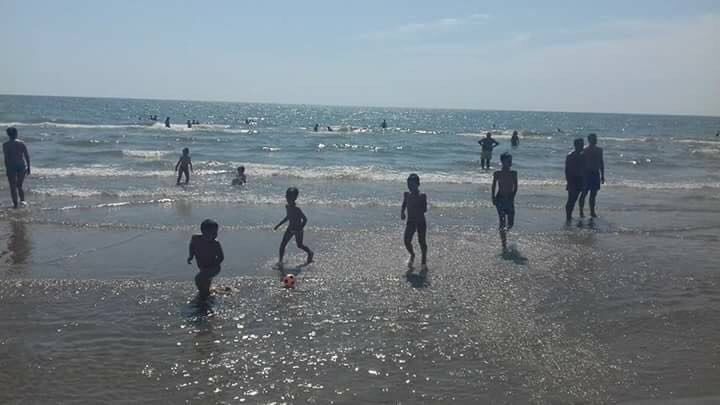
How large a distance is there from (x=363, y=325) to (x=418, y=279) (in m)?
2.05

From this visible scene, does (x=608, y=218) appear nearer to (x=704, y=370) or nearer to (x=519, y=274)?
(x=519, y=274)

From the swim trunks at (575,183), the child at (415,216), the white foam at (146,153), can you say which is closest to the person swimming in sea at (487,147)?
the swim trunks at (575,183)

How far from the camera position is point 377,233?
11.5 m

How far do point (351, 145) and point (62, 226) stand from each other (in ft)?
99.7

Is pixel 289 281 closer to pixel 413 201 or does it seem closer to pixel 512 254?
pixel 413 201

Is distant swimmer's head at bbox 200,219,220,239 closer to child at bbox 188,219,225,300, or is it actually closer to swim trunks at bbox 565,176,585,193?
child at bbox 188,219,225,300

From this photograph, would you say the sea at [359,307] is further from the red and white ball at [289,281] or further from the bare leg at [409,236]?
the bare leg at [409,236]

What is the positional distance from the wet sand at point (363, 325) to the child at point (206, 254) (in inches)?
11.8

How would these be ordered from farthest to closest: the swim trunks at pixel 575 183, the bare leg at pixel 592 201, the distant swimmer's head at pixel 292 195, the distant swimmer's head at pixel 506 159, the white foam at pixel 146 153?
the white foam at pixel 146 153 → the bare leg at pixel 592 201 → the swim trunks at pixel 575 183 → the distant swimmer's head at pixel 506 159 → the distant swimmer's head at pixel 292 195

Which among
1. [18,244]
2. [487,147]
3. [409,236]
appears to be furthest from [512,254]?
[487,147]

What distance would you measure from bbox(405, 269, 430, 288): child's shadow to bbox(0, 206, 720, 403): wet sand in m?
0.06

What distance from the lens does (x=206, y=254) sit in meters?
7.29

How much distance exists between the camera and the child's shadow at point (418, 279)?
782cm

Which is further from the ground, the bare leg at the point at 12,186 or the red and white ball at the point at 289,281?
the bare leg at the point at 12,186
